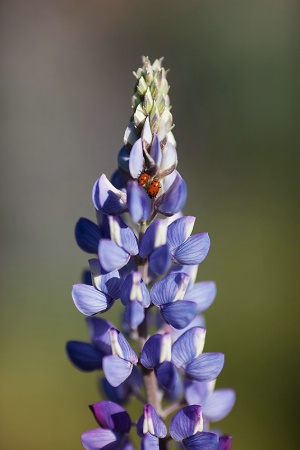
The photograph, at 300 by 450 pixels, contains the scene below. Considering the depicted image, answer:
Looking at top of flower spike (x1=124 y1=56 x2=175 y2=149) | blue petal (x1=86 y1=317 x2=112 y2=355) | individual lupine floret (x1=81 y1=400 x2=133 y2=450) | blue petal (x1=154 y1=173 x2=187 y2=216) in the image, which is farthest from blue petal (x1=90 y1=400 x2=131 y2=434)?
top of flower spike (x1=124 y1=56 x2=175 y2=149)

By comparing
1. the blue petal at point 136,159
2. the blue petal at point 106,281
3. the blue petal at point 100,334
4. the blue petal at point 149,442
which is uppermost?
the blue petal at point 136,159

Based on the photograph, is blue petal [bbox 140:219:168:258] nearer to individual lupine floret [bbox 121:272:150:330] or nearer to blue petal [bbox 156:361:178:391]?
individual lupine floret [bbox 121:272:150:330]

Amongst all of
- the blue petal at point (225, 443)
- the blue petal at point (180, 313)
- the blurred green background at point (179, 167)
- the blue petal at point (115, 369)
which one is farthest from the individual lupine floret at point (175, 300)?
the blurred green background at point (179, 167)

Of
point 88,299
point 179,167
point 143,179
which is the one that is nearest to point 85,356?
point 88,299

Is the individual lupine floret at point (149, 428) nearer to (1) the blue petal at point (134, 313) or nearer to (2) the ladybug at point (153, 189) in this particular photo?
(1) the blue petal at point (134, 313)

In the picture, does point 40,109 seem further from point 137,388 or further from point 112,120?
point 137,388

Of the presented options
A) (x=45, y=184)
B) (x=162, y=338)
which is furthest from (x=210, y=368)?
(x=45, y=184)
